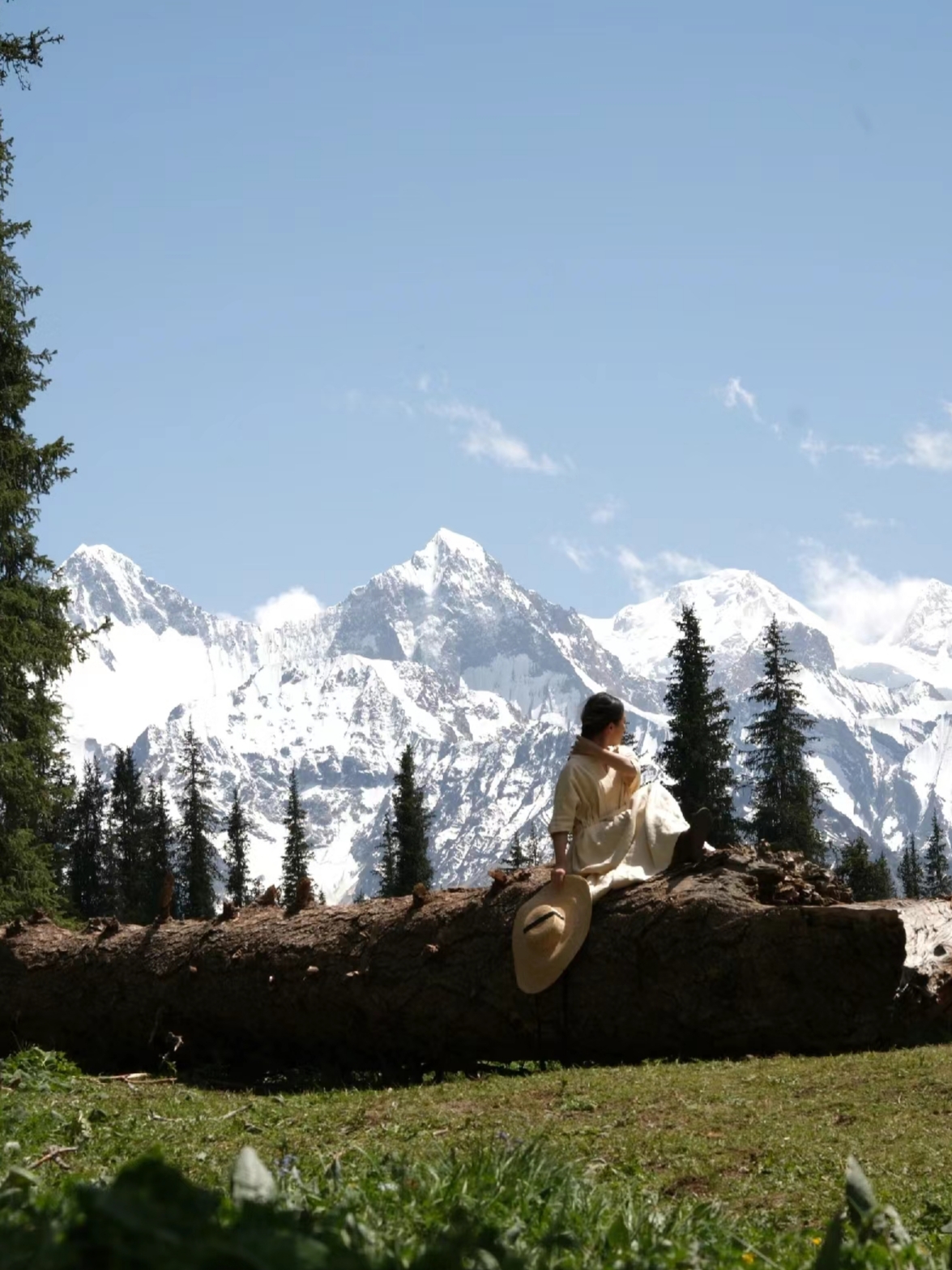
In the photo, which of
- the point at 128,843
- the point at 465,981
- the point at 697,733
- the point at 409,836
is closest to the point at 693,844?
the point at 465,981

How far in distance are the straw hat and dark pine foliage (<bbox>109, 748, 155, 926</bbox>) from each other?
5620 cm

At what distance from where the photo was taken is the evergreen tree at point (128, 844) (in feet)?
236

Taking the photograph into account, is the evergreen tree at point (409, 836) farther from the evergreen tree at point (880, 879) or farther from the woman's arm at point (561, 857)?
the woman's arm at point (561, 857)

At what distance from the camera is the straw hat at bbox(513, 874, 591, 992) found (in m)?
13.0

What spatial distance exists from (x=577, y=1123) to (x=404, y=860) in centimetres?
6557

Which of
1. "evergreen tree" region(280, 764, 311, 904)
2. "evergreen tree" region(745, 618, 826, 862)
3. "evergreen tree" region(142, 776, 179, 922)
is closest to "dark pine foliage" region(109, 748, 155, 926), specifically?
"evergreen tree" region(142, 776, 179, 922)

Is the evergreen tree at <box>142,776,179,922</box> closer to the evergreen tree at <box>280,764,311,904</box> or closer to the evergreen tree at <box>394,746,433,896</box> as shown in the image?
the evergreen tree at <box>280,764,311,904</box>

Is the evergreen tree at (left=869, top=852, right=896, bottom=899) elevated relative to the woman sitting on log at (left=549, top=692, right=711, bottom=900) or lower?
elevated

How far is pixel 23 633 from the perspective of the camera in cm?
2577

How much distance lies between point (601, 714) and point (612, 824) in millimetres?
1009

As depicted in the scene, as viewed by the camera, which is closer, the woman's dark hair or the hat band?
the hat band

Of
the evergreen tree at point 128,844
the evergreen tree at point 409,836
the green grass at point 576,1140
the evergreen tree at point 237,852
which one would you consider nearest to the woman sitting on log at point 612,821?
the green grass at point 576,1140

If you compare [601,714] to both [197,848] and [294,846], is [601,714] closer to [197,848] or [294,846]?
[197,848]

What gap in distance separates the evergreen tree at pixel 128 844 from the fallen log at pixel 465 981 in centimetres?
5223
